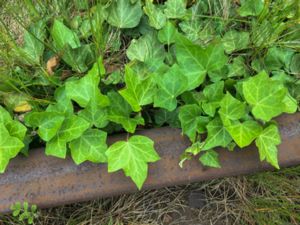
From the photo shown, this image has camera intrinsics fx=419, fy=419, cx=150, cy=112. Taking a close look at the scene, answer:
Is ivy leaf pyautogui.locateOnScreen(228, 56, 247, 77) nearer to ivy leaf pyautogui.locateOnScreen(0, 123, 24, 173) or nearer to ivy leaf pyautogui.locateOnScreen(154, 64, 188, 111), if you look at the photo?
ivy leaf pyautogui.locateOnScreen(154, 64, 188, 111)

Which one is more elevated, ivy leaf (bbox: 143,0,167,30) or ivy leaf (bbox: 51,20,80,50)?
ivy leaf (bbox: 51,20,80,50)

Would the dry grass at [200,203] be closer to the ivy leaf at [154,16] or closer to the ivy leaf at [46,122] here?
the ivy leaf at [46,122]

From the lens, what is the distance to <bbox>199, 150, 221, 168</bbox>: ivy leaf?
48.6 inches

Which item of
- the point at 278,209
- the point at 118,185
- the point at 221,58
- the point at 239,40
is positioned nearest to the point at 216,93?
the point at 221,58

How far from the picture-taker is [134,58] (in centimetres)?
139

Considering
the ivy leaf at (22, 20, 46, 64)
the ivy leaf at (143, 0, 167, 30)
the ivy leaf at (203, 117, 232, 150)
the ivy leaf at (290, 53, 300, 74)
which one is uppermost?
the ivy leaf at (22, 20, 46, 64)

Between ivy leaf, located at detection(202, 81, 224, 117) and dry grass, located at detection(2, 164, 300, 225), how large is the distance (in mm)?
403

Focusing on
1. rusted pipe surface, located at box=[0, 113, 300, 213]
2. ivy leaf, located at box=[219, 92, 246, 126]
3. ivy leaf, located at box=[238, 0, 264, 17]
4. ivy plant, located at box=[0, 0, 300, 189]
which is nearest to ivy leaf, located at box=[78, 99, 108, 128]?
ivy plant, located at box=[0, 0, 300, 189]

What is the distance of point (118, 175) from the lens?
50.1 inches

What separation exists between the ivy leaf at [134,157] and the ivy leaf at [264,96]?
311mm

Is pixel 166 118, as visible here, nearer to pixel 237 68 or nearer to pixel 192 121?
pixel 192 121

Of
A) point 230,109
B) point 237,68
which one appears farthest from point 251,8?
point 230,109

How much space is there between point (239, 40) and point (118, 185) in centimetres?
64

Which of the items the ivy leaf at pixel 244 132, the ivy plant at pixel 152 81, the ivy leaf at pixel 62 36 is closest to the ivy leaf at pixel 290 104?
the ivy plant at pixel 152 81
